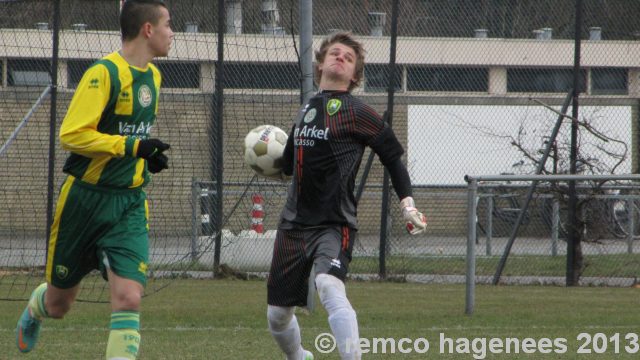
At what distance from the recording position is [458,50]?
13.6m

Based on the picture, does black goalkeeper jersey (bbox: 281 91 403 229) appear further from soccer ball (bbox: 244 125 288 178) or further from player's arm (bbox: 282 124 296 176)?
soccer ball (bbox: 244 125 288 178)

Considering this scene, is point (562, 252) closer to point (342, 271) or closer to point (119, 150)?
point (342, 271)

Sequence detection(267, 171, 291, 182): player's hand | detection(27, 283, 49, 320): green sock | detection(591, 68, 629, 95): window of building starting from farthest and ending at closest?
detection(591, 68, 629, 95): window of building, detection(267, 171, 291, 182): player's hand, detection(27, 283, 49, 320): green sock

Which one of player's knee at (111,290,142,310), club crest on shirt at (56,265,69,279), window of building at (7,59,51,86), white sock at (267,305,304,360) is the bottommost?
white sock at (267,305,304,360)

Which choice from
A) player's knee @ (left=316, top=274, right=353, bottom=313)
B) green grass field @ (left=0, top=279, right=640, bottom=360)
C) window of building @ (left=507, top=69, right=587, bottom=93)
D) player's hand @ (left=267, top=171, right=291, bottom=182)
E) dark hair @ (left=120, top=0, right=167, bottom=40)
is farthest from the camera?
window of building @ (left=507, top=69, right=587, bottom=93)

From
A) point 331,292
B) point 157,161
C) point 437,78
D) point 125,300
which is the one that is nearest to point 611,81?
point 437,78

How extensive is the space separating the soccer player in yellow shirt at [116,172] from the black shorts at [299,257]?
730 mm

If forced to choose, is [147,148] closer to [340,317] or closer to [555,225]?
[340,317]

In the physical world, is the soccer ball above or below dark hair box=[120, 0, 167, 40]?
below

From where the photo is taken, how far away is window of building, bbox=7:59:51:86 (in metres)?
12.4

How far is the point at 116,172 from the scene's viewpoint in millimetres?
5145

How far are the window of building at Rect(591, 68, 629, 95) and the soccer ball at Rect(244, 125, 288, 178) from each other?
9372 millimetres

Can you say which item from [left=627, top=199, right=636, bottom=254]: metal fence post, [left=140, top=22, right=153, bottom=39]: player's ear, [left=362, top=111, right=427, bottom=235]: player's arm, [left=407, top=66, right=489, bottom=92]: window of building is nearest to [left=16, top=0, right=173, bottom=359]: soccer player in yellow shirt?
[left=140, top=22, right=153, bottom=39]: player's ear

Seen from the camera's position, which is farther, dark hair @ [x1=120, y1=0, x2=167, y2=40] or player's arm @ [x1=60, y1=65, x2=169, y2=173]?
dark hair @ [x1=120, y1=0, x2=167, y2=40]
